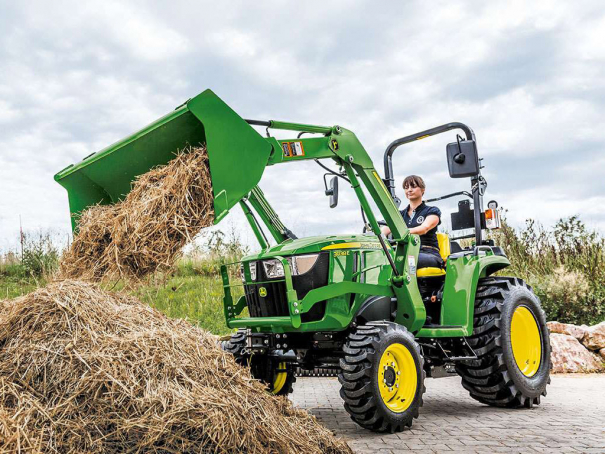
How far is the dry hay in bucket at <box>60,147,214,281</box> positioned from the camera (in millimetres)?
4562

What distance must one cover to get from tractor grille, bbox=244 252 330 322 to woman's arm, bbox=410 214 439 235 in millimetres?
1212

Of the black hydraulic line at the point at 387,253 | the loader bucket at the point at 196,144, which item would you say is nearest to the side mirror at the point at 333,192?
the black hydraulic line at the point at 387,253

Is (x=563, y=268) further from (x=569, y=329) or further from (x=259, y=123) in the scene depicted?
(x=259, y=123)

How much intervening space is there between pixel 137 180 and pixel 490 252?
3918mm

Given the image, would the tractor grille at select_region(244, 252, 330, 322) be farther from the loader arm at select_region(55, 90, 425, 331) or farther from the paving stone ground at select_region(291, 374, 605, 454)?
the paving stone ground at select_region(291, 374, 605, 454)

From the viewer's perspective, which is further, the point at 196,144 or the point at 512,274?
the point at 512,274

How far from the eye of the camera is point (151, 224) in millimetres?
4578

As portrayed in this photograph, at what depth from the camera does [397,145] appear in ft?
25.0

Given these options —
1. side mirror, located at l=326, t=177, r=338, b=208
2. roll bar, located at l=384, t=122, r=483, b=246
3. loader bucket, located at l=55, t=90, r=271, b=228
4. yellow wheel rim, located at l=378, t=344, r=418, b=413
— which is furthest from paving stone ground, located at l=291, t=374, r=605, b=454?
loader bucket, located at l=55, t=90, r=271, b=228

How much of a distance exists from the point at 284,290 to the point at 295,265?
243 millimetres

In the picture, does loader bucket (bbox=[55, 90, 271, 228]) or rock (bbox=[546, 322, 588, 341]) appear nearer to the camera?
loader bucket (bbox=[55, 90, 271, 228])

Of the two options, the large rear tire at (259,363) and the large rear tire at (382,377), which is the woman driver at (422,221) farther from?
the large rear tire at (259,363)

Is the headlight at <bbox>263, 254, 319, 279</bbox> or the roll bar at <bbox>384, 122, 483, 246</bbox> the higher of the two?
the roll bar at <bbox>384, 122, 483, 246</bbox>

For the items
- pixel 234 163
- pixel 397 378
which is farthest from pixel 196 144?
pixel 397 378
